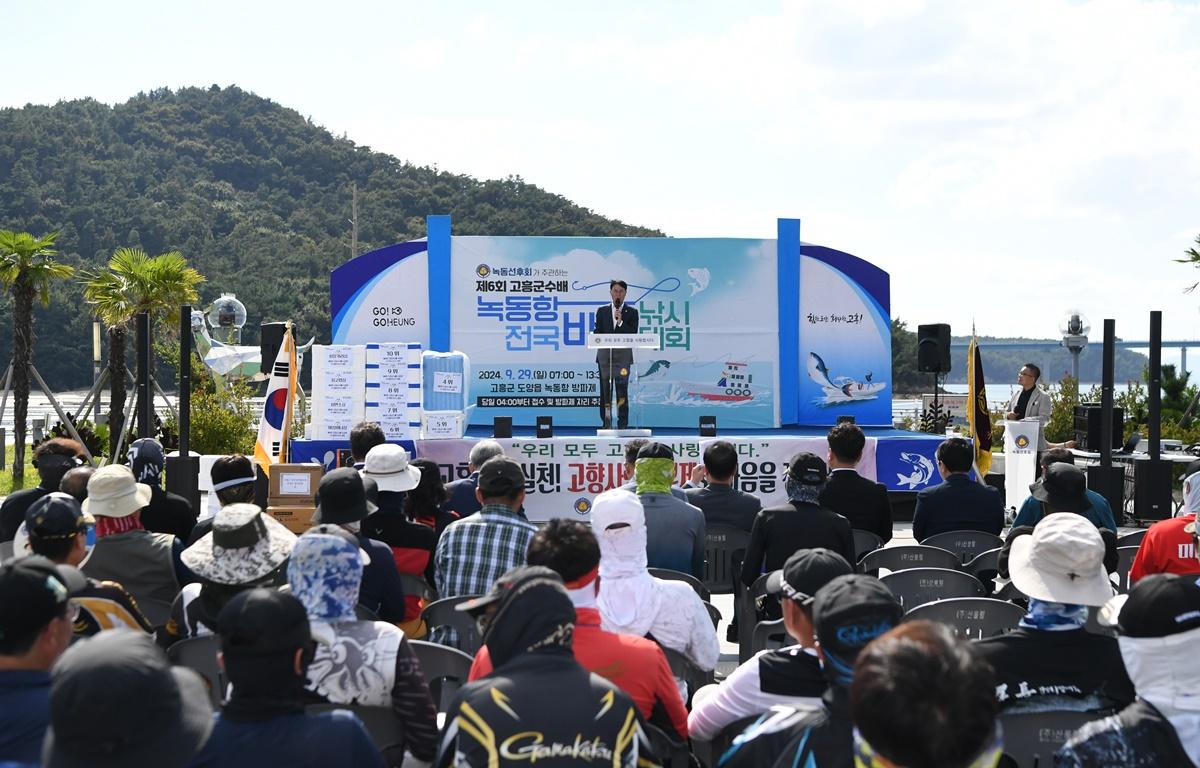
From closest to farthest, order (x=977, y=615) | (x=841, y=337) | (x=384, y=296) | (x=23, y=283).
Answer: (x=977, y=615) < (x=384, y=296) < (x=841, y=337) < (x=23, y=283)

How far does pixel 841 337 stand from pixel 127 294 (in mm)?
9792

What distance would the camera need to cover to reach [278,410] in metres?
11.1

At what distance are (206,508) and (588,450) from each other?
155 inches

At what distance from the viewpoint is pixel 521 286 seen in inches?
567

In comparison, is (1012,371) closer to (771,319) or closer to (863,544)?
(771,319)

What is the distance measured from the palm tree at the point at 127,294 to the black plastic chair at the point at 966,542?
12308 millimetres

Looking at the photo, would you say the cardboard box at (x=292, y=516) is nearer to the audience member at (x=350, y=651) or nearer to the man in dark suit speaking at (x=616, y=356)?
the man in dark suit speaking at (x=616, y=356)

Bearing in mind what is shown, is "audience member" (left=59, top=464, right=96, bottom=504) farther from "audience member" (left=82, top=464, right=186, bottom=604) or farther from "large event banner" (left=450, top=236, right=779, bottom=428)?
"large event banner" (left=450, top=236, right=779, bottom=428)

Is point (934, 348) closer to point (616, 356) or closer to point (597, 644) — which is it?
point (616, 356)

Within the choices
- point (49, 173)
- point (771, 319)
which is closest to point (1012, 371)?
point (49, 173)

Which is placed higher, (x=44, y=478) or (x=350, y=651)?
(x=44, y=478)

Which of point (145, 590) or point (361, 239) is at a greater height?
point (361, 239)

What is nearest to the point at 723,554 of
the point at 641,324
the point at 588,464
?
the point at 588,464

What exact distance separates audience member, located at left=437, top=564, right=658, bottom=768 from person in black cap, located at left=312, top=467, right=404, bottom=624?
5.48 ft
